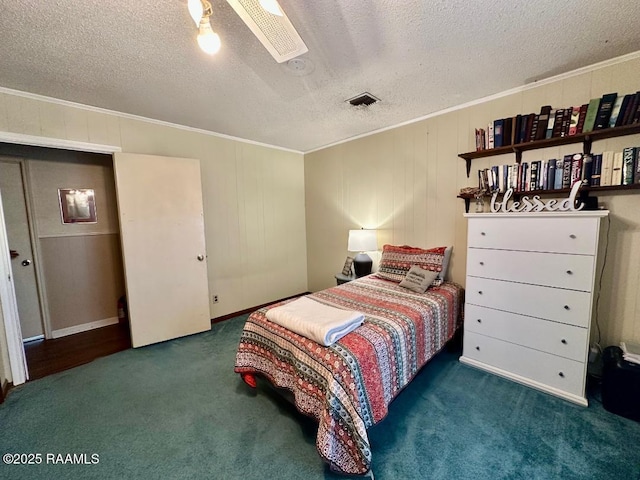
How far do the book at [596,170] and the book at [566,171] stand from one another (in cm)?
13

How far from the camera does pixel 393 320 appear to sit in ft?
5.94

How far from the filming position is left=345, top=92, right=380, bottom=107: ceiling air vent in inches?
92.6

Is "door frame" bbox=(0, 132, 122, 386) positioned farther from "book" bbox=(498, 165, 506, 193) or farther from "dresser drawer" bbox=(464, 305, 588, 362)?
"book" bbox=(498, 165, 506, 193)

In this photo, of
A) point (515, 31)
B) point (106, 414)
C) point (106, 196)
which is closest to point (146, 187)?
point (106, 196)

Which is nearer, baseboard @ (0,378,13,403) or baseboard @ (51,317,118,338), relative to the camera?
baseboard @ (0,378,13,403)

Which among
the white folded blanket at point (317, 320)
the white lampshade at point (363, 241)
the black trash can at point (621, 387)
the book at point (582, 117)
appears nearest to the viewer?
the white folded blanket at point (317, 320)

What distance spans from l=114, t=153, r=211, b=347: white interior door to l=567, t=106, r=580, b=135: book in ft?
11.4

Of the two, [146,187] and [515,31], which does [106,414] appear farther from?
[515,31]

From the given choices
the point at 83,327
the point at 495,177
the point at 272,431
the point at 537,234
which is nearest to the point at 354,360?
the point at 272,431

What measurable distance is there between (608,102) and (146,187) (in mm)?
3986

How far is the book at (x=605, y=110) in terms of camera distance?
184 centimetres

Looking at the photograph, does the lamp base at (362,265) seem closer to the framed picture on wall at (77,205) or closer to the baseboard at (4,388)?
the baseboard at (4,388)

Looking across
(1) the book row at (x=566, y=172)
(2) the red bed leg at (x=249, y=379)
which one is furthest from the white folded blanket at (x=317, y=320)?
(1) the book row at (x=566, y=172)

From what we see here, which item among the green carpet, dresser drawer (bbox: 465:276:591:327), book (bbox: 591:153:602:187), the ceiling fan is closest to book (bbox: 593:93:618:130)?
book (bbox: 591:153:602:187)
